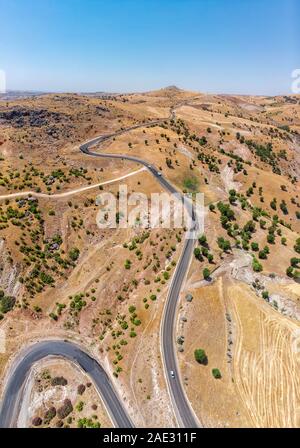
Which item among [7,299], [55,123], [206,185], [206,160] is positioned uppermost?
[55,123]

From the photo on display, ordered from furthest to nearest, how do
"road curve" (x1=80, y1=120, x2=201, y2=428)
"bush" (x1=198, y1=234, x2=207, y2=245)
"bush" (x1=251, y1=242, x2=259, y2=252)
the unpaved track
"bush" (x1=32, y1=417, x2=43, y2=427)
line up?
1. the unpaved track
2. "bush" (x1=198, y1=234, x2=207, y2=245)
3. "bush" (x1=251, y1=242, x2=259, y2=252)
4. "bush" (x1=32, y1=417, x2=43, y2=427)
5. "road curve" (x1=80, y1=120, x2=201, y2=428)

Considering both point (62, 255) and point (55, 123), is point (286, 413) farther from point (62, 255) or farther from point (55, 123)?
point (55, 123)

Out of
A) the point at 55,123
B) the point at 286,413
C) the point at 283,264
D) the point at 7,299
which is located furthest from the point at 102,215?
the point at 55,123

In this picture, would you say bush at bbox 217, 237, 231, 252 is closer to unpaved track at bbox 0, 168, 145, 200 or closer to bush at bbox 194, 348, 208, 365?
bush at bbox 194, 348, 208, 365

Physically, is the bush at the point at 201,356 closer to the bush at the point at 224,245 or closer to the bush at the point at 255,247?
the bush at the point at 224,245

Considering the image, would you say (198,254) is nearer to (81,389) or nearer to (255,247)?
(255,247)

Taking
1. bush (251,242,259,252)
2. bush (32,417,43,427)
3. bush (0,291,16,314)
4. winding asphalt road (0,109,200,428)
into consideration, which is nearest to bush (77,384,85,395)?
winding asphalt road (0,109,200,428)

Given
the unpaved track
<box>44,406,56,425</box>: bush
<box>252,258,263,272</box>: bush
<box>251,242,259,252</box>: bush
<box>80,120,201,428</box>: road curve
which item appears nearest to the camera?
<box>80,120,201,428</box>: road curve
